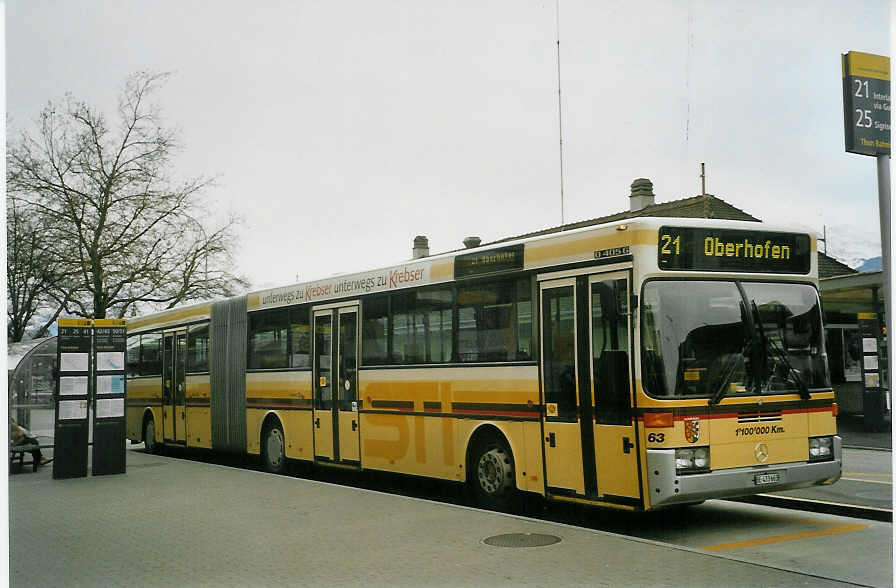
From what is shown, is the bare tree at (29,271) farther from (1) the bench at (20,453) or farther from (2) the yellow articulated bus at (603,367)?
(2) the yellow articulated bus at (603,367)

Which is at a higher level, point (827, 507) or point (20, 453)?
point (20, 453)

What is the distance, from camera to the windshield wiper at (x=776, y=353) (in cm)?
934

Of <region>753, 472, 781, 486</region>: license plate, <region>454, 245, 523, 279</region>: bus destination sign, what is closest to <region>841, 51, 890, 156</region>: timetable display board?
<region>753, 472, 781, 486</region>: license plate

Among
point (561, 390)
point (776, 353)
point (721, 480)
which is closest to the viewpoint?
point (721, 480)

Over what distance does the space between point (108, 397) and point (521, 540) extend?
9.72 meters

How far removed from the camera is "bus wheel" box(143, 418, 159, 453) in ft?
69.4

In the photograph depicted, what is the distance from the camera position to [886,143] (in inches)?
414

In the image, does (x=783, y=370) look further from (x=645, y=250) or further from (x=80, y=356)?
(x=80, y=356)

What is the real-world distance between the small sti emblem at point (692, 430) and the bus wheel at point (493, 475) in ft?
8.54

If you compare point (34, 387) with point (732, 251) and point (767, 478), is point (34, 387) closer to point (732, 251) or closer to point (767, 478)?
point (732, 251)

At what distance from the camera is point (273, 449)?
1636 centimetres

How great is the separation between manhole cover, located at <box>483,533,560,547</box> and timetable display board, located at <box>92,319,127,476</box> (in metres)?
9.22

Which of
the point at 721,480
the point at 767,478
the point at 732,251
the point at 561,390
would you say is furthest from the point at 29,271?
the point at 767,478

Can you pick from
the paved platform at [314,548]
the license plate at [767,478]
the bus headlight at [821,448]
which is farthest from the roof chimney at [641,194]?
the license plate at [767,478]
